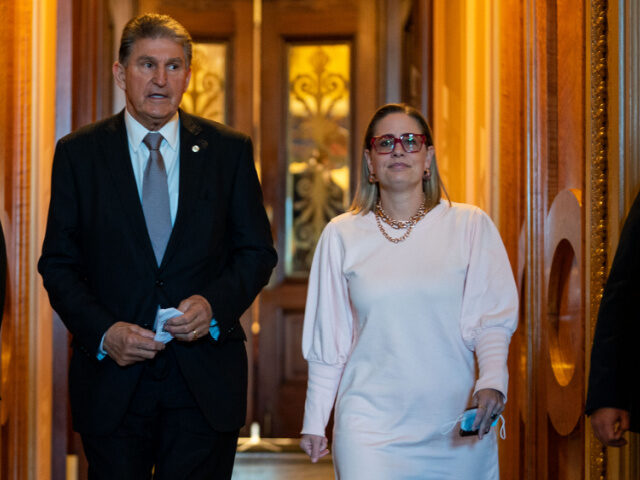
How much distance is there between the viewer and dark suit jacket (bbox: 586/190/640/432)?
7.00 feet

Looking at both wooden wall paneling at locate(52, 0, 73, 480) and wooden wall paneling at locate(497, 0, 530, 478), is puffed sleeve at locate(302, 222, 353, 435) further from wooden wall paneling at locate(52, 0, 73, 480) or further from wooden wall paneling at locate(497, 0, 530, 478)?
wooden wall paneling at locate(52, 0, 73, 480)

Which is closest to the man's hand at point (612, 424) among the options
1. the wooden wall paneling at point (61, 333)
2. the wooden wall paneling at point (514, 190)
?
the wooden wall paneling at point (514, 190)

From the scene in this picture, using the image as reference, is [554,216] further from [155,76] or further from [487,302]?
[155,76]

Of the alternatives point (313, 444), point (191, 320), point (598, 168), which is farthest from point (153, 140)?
point (598, 168)

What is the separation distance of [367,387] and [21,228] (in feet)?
7.67

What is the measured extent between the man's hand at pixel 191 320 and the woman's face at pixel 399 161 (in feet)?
2.27

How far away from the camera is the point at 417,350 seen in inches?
105

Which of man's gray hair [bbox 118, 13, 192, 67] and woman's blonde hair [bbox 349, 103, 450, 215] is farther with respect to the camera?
woman's blonde hair [bbox 349, 103, 450, 215]

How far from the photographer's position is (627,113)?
2604 mm

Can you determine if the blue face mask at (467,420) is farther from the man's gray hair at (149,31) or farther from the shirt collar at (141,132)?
the man's gray hair at (149,31)

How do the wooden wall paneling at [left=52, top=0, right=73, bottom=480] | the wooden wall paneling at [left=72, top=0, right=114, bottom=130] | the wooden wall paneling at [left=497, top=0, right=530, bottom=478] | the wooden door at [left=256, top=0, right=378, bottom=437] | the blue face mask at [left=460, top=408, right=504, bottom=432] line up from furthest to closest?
the wooden door at [left=256, top=0, right=378, bottom=437]
the wooden wall paneling at [left=72, top=0, right=114, bottom=130]
the wooden wall paneling at [left=52, top=0, right=73, bottom=480]
the wooden wall paneling at [left=497, top=0, right=530, bottom=478]
the blue face mask at [left=460, top=408, right=504, bottom=432]

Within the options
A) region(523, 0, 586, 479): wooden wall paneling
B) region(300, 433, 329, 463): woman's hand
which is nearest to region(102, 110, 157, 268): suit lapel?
region(300, 433, 329, 463): woman's hand

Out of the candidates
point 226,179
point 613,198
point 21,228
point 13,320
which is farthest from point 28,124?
point 613,198

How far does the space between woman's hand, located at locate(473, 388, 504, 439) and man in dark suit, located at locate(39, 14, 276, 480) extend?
700 mm
